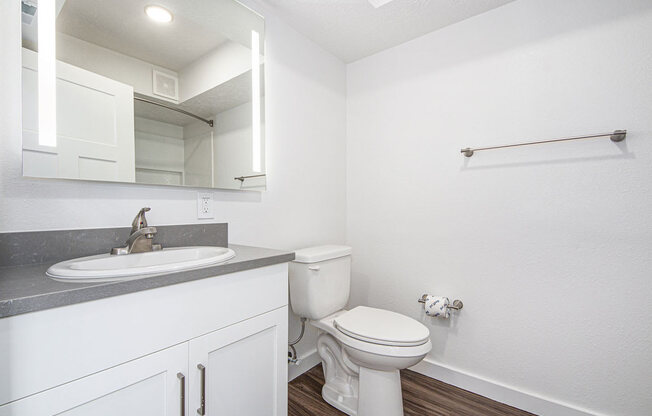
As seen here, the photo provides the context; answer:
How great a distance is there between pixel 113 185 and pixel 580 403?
232cm

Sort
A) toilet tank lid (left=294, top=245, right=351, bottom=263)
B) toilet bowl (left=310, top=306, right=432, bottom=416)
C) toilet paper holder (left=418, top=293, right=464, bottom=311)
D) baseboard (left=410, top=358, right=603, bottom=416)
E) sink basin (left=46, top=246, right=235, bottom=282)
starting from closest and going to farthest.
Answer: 1. sink basin (left=46, top=246, right=235, bottom=282)
2. toilet bowl (left=310, top=306, right=432, bottom=416)
3. baseboard (left=410, top=358, right=603, bottom=416)
4. toilet tank lid (left=294, top=245, right=351, bottom=263)
5. toilet paper holder (left=418, top=293, right=464, bottom=311)

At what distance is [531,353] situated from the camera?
1.51m

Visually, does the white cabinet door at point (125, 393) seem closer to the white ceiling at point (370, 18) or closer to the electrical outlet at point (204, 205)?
the electrical outlet at point (204, 205)

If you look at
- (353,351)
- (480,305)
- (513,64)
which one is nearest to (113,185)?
(353,351)

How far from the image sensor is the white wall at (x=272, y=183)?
889 mm

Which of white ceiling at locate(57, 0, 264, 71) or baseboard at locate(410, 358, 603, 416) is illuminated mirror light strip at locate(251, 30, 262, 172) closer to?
white ceiling at locate(57, 0, 264, 71)

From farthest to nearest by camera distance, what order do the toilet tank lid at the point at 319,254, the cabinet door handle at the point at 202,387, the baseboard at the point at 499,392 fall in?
the toilet tank lid at the point at 319,254 < the baseboard at the point at 499,392 < the cabinet door handle at the point at 202,387

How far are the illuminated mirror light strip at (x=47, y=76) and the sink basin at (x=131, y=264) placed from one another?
421 millimetres

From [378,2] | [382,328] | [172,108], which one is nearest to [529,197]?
[382,328]

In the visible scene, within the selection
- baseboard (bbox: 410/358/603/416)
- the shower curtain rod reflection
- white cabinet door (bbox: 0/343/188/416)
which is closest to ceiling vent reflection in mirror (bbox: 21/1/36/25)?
the shower curtain rod reflection

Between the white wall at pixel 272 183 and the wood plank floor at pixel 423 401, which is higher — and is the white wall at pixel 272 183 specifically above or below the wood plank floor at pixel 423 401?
above

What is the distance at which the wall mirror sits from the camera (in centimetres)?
93

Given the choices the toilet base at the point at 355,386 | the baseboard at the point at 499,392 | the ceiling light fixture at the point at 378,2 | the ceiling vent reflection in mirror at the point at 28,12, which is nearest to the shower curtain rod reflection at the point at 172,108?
the ceiling vent reflection in mirror at the point at 28,12

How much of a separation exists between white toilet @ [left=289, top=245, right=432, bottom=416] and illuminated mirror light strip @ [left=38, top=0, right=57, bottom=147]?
3.60 feet
